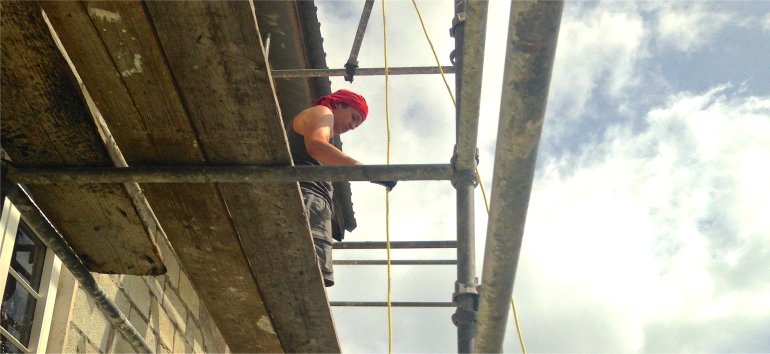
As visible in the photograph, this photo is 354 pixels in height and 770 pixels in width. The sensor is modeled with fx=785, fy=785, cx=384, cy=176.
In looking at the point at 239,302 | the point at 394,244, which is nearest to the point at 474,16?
the point at 239,302

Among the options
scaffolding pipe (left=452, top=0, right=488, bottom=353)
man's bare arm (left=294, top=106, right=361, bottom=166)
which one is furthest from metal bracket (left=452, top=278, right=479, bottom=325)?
man's bare arm (left=294, top=106, right=361, bottom=166)

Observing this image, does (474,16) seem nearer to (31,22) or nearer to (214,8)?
(214,8)

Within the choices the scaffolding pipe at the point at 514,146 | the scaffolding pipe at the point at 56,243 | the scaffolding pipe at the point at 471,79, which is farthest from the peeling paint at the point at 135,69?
the scaffolding pipe at the point at 514,146

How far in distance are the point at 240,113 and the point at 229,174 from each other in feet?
0.82

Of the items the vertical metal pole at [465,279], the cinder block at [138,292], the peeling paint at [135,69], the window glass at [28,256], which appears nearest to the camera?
the peeling paint at [135,69]

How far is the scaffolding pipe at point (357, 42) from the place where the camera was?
169 inches

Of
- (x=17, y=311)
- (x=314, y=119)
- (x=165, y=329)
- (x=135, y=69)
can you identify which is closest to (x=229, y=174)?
(x=135, y=69)

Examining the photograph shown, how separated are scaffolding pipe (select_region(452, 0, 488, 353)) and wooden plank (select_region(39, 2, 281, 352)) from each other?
866mm

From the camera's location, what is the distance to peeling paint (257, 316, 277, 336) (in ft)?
12.6

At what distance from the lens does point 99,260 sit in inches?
116

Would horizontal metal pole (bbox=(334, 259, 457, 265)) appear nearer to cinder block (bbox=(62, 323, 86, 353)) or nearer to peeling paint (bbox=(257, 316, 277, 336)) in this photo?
peeling paint (bbox=(257, 316, 277, 336))

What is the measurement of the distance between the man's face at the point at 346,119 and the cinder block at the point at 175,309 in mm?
1353

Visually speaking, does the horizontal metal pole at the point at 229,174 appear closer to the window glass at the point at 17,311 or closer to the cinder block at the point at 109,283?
the window glass at the point at 17,311

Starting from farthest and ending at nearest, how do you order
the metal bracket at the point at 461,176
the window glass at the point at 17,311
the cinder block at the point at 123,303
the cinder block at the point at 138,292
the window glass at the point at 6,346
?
1. the cinder block at the point at 138,292
2. the cinder block at the point at 123,303
3. the window glass at the point at 17,311
4. the window glass at the point at 6,346
5. the metal bracket at the point at 461,176
